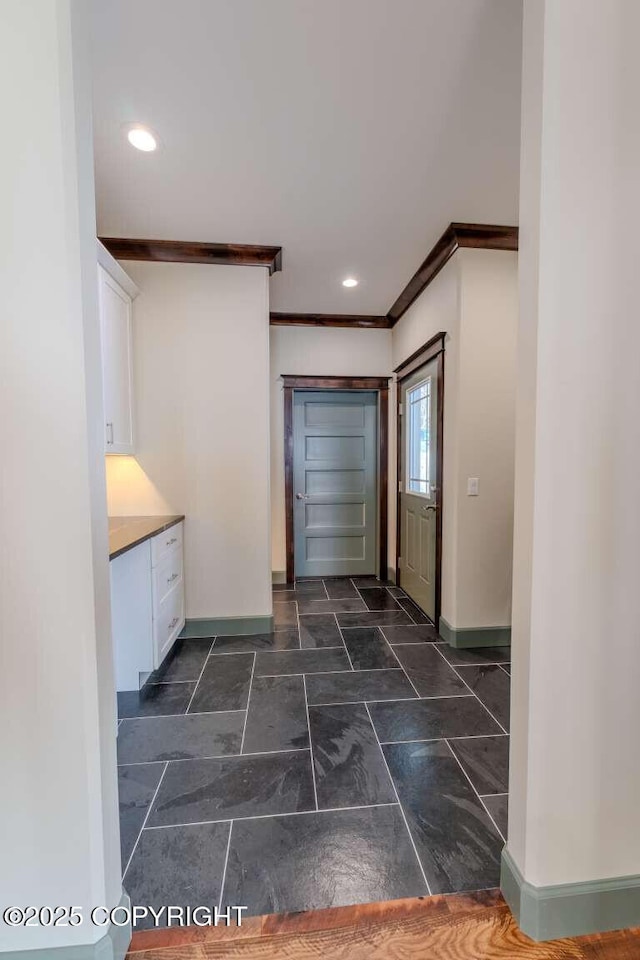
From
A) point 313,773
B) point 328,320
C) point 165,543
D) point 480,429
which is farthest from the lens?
point 328,320

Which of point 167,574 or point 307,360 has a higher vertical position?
point 307,360

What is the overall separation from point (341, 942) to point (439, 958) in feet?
0.83

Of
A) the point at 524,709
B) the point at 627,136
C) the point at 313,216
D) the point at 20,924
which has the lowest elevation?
the point at 20,924

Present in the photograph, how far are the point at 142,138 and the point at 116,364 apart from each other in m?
1.14

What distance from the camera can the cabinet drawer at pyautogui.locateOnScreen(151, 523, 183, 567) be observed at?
2.17 m

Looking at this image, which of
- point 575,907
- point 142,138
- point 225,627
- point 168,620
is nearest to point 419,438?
point 225,627

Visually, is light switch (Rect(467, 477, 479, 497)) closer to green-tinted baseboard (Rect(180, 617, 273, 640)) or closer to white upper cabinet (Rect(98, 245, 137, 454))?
green-tinted baseboard (Rect(180, 617, 273, 640))

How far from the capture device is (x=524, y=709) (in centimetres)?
104

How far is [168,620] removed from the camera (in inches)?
93.9

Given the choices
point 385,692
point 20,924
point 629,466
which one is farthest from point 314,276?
point 20,924

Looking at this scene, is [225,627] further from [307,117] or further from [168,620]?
[307,117]

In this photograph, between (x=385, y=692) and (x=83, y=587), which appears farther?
(x=385, y=692)

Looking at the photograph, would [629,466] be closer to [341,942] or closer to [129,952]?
[341,942]

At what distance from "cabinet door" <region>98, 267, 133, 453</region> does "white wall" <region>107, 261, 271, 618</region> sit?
118mm
